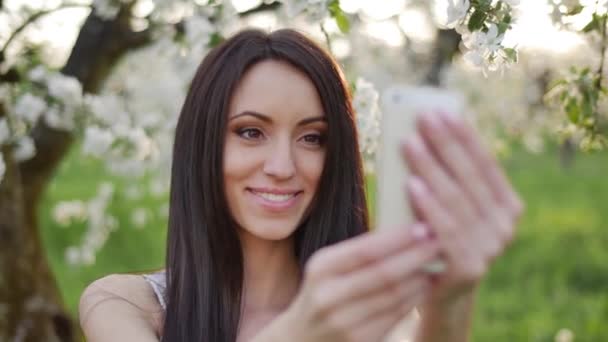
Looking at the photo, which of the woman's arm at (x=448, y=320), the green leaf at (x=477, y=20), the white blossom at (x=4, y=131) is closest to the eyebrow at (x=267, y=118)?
the green leaf at (x=477, y=20)

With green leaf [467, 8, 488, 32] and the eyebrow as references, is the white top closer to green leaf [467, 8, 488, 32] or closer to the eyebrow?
the eyebrow

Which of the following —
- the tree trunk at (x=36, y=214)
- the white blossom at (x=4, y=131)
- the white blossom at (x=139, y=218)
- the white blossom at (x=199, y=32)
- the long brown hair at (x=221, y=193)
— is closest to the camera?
the long brown hair at (x=221, y=193)

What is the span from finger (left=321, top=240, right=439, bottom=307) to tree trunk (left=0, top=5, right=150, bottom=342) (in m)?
2.79

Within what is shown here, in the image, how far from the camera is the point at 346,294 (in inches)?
46.8

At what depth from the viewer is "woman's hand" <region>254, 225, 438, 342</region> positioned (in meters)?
1.16

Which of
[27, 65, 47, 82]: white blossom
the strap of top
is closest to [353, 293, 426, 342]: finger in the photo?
the strap of top

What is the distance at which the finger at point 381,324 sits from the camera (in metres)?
1.21

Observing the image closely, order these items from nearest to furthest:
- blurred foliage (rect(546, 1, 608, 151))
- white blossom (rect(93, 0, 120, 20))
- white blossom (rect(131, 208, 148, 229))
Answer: blurred foliage (rect(546, 1, 608, 151)) < white blossom (rect(93, 0, 120, 20)) < white blossom (rect(131, 208, 148, 229))

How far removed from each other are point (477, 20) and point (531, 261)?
7427mm

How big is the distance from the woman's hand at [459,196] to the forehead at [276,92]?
35.7 inches

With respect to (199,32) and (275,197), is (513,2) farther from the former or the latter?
(199,32)

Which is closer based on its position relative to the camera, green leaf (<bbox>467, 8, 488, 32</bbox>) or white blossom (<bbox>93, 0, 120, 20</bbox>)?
green leaf (<bbox>467, 8, 488, 32</bbox>)

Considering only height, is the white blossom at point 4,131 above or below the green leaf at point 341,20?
below

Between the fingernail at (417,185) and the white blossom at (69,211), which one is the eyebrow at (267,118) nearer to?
the fingernail at (417,185)
